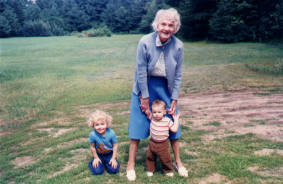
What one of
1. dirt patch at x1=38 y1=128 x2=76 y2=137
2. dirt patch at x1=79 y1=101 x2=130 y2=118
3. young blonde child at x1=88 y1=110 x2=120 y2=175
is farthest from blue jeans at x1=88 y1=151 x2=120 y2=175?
dirt patch at x1=79 y1=101 x2=130 y2=118

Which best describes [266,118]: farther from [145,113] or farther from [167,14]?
[167,14]

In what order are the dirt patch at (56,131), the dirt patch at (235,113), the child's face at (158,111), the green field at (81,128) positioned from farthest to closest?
1. the dirt patch at (56,131)
2. the dirt patch at (235,113)
3. the green field at (81,128)
4. the child's face at (158,111)

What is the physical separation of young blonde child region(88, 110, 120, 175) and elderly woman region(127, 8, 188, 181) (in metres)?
0.25

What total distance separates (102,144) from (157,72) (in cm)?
120

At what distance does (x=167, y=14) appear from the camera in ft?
9.14

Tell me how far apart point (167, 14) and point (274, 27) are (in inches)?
961

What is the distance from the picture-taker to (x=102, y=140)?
3.28 meters

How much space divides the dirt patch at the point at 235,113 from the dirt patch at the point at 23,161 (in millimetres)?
2996

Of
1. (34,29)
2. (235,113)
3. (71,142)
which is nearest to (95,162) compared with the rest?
(71,142)

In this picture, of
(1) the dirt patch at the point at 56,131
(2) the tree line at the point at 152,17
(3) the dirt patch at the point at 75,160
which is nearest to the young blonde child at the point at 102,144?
(3) the dirt patch at the point at 75,160

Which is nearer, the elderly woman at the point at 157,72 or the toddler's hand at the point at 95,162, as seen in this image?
the elderly woman at the point at 157,72

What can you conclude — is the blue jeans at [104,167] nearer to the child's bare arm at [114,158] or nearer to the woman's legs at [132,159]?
the child's bare arm at [114,158]

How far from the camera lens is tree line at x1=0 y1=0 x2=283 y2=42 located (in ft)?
81.2

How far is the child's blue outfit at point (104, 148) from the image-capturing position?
3.26 meters
